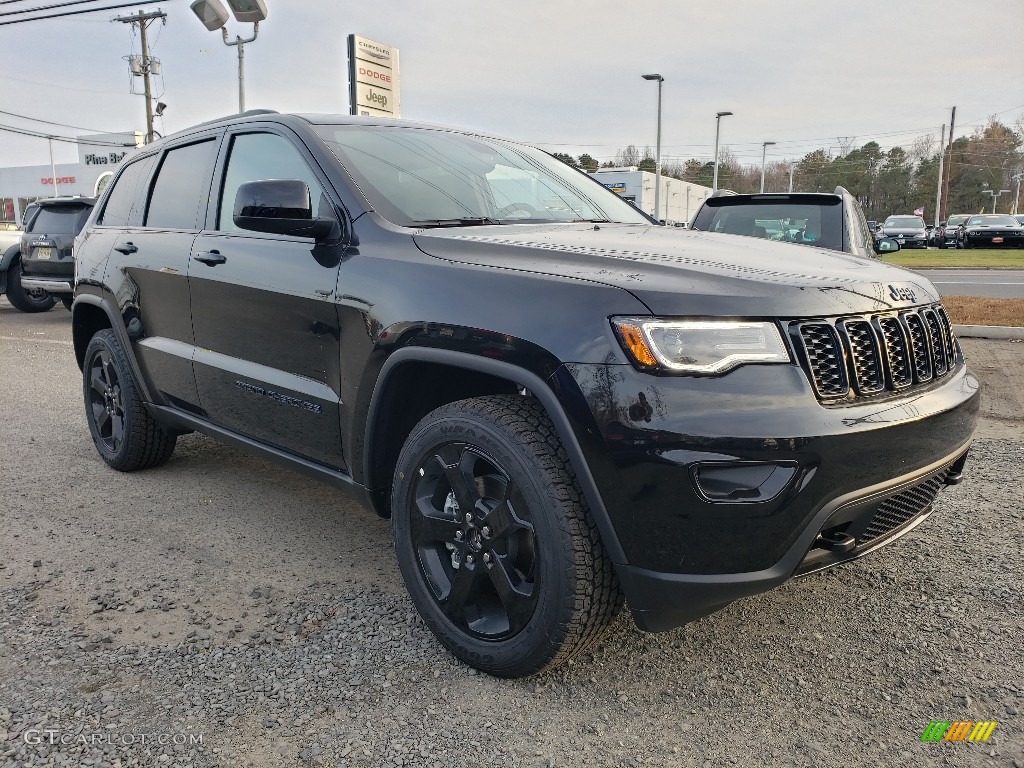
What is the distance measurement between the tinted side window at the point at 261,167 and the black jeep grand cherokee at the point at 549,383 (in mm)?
13

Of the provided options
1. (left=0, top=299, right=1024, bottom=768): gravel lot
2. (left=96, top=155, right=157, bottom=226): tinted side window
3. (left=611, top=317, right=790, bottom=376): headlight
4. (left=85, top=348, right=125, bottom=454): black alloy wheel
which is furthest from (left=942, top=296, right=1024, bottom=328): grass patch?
(left=85, top=348, right=125, bottom=454): black alloy wheel

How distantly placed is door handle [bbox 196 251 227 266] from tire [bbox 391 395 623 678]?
1423mm

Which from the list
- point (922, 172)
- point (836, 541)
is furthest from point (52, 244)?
point (922, 172)

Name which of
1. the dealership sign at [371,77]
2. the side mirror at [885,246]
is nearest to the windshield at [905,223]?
the dealership sign at [371,77]

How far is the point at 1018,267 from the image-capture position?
1970 cm

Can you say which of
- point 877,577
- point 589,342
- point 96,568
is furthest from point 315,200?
point 877,577

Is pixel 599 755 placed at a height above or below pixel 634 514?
below

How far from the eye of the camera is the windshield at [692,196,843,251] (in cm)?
661

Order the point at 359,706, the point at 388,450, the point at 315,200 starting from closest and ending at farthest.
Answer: the point at 359,706 → the point at 388,450 → the point at 315,200

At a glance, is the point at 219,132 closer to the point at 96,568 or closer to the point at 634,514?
the point at 96,568

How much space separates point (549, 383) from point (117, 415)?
3.28 meters

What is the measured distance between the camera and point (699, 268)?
2203 millimetres

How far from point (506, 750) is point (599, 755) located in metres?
0.24

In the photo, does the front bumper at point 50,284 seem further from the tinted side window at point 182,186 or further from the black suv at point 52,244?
the tinted side window at point 182,186
